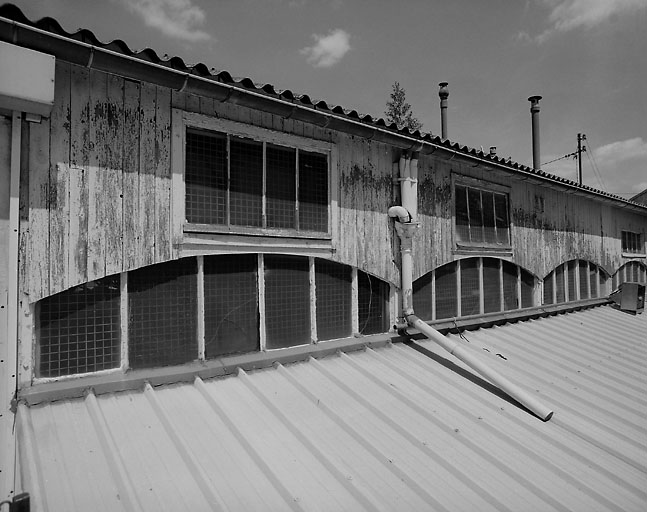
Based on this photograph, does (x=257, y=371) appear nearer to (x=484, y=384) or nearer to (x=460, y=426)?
(x=460, y=426)

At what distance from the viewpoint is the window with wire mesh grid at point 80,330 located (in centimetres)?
298

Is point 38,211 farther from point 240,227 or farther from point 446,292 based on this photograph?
point 446,292

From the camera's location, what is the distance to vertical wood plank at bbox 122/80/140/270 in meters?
3.28

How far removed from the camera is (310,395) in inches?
144

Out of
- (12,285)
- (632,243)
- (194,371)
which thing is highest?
(632,243)

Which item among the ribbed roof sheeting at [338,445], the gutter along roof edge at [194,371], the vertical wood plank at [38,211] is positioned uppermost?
the vertical wood plank at [38,211]

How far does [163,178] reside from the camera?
11.4ft

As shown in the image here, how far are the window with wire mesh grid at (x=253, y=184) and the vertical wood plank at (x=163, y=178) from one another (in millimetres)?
192

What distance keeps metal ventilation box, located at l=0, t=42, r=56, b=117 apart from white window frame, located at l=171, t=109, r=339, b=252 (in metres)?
1.00

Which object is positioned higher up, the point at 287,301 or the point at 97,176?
the point at 97,176

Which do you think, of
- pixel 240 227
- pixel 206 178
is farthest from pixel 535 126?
pixel 206 178

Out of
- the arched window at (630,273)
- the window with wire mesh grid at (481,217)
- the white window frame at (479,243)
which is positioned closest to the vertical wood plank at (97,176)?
the white window frame at (479,243)

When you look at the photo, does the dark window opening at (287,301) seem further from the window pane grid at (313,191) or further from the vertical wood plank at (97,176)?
the vertical wood plank at (97,176)

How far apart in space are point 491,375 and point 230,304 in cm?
316
